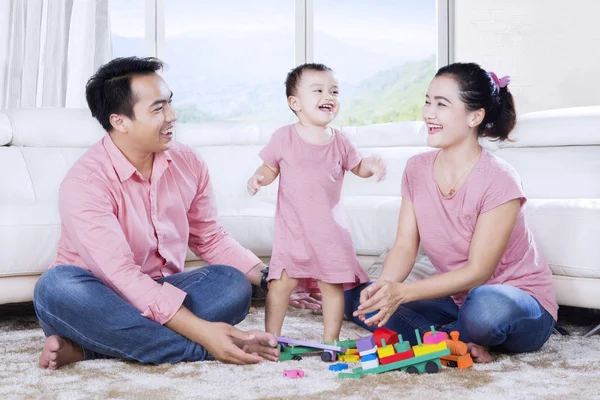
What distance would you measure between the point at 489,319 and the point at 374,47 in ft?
18.6

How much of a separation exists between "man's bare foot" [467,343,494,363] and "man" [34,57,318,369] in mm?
432

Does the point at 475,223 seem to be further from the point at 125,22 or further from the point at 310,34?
the point at 125,22

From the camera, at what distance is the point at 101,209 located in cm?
171

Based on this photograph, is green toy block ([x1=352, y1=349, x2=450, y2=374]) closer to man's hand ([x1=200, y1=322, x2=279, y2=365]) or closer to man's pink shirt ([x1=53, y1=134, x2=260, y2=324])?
man's hand ([x1=200, y1=322, x2=279, y2=365])

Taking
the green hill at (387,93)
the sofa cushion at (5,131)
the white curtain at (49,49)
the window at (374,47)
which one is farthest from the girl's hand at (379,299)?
the green hill at (387,93)

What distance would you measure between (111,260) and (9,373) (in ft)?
1.05

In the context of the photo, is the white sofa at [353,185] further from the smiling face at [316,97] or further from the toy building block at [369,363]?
the toy building block at [369,363]

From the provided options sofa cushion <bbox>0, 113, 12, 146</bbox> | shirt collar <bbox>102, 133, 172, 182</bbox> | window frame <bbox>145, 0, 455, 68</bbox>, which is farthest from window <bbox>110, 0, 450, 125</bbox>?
shirt collar <bbox>102, 133, 172, 182</bbox>

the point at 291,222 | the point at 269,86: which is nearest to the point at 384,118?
the point at 269,86

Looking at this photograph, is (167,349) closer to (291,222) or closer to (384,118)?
(291,222)

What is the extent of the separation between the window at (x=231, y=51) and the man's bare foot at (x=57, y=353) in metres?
5.13

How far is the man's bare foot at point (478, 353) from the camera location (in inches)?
66.2

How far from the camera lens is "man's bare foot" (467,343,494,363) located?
1.68 meters

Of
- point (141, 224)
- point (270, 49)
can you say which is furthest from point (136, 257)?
point (270, 49)
